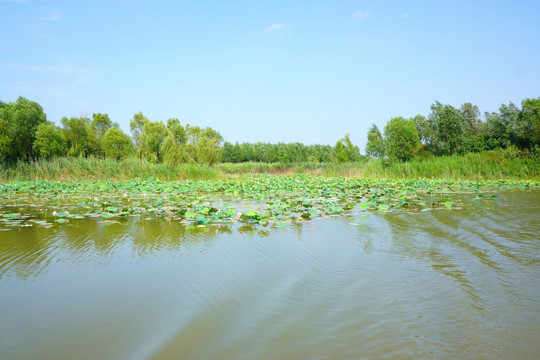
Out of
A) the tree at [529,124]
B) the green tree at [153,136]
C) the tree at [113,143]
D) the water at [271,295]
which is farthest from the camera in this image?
the green tree at [153,136]

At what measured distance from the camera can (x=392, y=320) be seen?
88.7 inches

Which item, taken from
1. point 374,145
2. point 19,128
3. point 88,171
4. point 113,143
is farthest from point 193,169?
point 374,145

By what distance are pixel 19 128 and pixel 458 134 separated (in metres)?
29.4

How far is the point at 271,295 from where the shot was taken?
2.74 m

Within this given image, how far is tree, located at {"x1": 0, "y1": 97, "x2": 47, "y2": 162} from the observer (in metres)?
20.2

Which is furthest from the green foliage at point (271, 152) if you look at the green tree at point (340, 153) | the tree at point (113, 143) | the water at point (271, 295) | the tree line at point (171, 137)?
the water at point (271, 295)

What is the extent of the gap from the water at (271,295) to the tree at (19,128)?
19409mm

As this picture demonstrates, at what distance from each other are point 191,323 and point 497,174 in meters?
19.8

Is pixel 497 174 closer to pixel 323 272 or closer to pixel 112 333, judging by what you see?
pixel 323 272

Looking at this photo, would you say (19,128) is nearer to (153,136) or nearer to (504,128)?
(153,136)

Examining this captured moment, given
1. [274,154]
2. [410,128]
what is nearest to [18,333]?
[410,128]

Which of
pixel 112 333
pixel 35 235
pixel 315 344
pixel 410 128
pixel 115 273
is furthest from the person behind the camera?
pixel 410 128

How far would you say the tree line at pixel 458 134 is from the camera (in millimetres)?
20938

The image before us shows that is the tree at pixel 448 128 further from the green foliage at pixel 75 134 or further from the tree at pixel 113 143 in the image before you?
the green foliage at pixel 75 134
